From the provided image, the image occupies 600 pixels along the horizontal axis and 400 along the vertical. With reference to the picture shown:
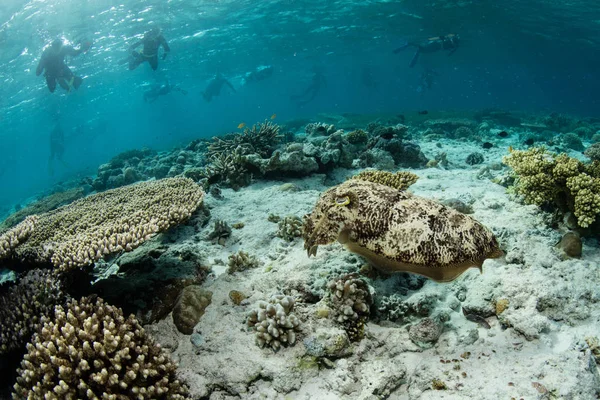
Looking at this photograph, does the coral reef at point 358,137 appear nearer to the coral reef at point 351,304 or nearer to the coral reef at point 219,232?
the coral reef at point 219,232

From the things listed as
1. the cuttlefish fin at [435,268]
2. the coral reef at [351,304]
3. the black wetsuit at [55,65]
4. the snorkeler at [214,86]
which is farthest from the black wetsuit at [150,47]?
the cuttlefish fin at [435,268]

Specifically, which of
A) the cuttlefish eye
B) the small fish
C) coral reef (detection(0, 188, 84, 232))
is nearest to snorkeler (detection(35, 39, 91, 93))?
coral reef (detection(0, 188, 84, 232))

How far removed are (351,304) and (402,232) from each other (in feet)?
3.29

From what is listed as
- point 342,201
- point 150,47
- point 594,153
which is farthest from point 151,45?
point 594,153

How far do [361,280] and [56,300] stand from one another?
3.62 metres

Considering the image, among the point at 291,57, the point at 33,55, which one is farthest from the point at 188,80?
the point at 33,55

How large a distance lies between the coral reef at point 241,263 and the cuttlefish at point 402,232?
1.30 metres

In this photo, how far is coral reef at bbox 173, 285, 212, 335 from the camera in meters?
3.66

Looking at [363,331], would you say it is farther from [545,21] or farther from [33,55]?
[545,21]

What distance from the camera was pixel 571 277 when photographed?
3492 millimetres

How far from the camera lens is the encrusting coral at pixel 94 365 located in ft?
8.58

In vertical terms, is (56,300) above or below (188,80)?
above

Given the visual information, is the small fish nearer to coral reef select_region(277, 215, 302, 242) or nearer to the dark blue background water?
coral reef select_region(277, 215, 302, 242)

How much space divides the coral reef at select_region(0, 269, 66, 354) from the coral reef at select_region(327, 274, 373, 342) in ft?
10.5
